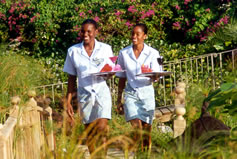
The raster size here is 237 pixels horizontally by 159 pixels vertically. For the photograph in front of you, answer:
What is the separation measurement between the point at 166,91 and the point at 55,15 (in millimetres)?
3085

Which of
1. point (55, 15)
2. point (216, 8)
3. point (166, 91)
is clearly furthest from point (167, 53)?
point (55, 15)

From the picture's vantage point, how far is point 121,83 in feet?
18.4

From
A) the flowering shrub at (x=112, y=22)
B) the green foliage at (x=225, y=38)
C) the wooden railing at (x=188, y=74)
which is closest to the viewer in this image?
the wooden railing at (x=188, y=74)

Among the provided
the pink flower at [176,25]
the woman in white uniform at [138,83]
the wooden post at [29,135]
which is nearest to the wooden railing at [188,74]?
the pink flower at [176,25]

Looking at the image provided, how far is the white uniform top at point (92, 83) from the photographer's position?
521 cm

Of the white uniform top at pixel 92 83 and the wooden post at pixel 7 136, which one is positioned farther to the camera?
the white uniform top at pixel 92 83

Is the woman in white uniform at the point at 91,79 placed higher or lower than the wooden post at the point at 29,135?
higher

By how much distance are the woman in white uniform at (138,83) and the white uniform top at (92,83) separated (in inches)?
11.0

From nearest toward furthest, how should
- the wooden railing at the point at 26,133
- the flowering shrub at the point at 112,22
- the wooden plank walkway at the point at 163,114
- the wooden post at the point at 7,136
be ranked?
the wooden post at the point at 7,136 < the wooden railing at the point at 26,133 < the wooden plank walkway at the point at 163,114 < the flowering shrub at the point at 112,22

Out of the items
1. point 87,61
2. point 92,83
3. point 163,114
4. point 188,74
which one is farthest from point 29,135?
point 188,74

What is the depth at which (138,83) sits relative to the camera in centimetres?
545

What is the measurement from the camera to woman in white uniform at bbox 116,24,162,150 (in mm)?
5445

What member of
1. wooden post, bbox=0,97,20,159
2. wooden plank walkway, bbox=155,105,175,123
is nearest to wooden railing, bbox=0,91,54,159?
wooden post, bbox=0,97,20,159

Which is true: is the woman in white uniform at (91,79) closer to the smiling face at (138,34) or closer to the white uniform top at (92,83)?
the white uniform top at (92,83)
